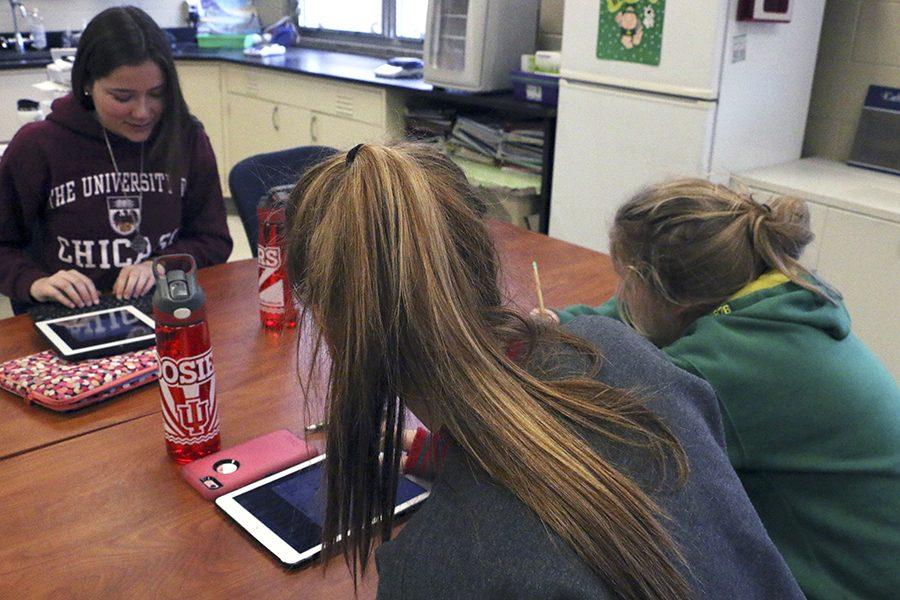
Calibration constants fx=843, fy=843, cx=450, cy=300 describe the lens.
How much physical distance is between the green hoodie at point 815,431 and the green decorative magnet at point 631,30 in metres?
1.70

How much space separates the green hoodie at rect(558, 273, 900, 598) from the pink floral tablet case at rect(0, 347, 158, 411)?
801 millimetres

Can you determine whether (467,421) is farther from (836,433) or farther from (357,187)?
(836,433)

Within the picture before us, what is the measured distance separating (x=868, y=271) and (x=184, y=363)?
205cm

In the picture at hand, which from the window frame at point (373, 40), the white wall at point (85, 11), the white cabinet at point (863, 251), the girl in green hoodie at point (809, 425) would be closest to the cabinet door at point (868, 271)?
the white cabinet at point (863, 251)

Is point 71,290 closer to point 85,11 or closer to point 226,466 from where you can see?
point 226,466

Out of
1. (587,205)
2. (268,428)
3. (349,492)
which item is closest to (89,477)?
(268,428)

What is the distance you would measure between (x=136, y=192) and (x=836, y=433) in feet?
4.95

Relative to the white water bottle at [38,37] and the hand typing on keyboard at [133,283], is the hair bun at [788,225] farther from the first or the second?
the white water bottle at [38,37]

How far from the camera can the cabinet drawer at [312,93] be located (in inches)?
146

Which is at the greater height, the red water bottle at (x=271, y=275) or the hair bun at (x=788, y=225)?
the hair bun at (x=788, y=225)

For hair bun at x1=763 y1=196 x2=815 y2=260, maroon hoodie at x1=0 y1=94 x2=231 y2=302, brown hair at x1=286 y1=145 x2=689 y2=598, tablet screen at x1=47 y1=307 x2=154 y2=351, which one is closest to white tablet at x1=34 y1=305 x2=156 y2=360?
tablet screen at x1=47 y1=307 x2=154 y2=351

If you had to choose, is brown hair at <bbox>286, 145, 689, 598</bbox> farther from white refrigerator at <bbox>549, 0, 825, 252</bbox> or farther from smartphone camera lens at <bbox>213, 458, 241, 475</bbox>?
white refrigerator at <bbox>549, 0, 825, 252</bbox>

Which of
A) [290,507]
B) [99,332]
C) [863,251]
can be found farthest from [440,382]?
[863,251]

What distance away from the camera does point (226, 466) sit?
42.1 inches
